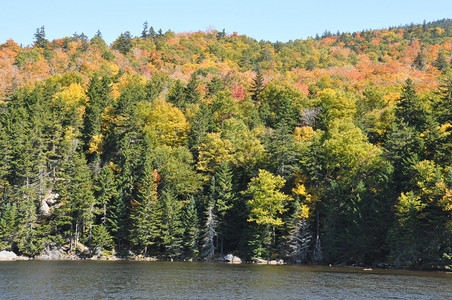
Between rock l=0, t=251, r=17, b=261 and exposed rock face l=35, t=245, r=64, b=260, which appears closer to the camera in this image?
rock l=0, t=251, r=17, b=261

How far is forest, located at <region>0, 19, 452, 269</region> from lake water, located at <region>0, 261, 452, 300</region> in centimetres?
1284

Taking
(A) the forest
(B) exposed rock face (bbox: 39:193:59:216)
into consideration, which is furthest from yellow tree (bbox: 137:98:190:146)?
(B) exposed rock face (bbox: 39:193:59:216)

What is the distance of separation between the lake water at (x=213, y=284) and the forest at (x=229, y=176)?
12.8m

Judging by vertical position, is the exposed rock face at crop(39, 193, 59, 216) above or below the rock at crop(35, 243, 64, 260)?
above

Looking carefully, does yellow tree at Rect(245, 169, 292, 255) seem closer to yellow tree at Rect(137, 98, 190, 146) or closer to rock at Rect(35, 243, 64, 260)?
yellow tree at Rect(137, 98, 190, 146)

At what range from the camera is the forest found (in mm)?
70500

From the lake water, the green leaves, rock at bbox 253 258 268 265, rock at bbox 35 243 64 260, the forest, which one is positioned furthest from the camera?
rock at bbox 35 243 64 260

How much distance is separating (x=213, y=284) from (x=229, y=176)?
130 ft

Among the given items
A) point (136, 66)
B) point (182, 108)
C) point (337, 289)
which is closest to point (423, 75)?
point (182, 108)

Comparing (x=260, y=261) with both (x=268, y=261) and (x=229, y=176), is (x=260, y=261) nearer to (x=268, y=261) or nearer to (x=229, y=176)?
(x=268, y=261)

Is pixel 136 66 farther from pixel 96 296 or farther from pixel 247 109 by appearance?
pixel 96 296

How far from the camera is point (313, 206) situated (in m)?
81.1

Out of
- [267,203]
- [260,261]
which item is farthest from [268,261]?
[267,203]

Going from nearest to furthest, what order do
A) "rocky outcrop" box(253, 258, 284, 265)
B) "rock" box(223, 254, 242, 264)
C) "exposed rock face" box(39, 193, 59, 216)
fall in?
"rocky outcrop" box(253, 258, 284, 265)
"rock" box(223, 254, 242, 264)
"exposed rock face" box(39, 193, 59, 216)
